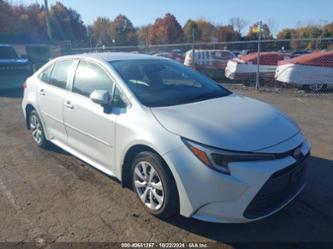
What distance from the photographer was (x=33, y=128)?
18.2ft

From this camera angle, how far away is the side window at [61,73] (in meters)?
4.50

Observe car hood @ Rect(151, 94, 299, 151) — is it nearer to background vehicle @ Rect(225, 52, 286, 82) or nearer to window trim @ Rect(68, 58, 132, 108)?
window trim @ Rect(68, 58, 132, 108)

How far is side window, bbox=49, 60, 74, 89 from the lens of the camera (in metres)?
4.50

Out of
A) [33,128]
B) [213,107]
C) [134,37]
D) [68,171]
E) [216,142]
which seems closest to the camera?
[216,142]

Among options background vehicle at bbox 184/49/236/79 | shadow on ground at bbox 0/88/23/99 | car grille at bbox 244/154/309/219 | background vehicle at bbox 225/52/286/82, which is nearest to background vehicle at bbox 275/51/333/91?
background vehicle at bbox 225/52/286/82

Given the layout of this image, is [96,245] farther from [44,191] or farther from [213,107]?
[213,107]

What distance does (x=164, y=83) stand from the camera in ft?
13.3

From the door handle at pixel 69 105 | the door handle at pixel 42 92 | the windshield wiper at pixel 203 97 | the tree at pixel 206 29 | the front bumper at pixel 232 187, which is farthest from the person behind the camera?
the tree at pixel 206 29

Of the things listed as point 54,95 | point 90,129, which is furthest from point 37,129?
point 90,129

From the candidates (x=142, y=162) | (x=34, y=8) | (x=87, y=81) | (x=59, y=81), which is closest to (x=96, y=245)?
(x=142, y=162)

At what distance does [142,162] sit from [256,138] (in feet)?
3.70

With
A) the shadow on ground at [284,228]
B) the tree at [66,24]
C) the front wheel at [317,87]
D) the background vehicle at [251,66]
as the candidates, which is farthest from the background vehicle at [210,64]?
the tree at [66,24]

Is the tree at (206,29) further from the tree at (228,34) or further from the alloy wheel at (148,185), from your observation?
the alloy wheel at (148,185)

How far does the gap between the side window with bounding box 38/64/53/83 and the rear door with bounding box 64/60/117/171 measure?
36.9 inches
